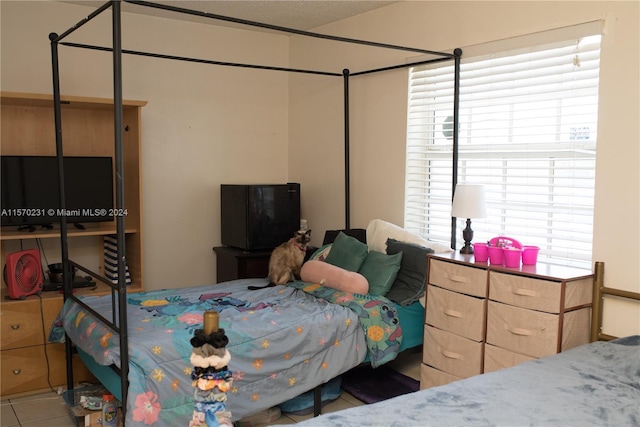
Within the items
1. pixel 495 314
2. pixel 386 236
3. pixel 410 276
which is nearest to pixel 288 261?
pixel 386 236

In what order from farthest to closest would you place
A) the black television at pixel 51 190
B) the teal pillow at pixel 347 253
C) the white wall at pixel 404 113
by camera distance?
the black television at pixel 51 190 < the teal pillow at pixel 347 253 < the white wall at pixel 404 113

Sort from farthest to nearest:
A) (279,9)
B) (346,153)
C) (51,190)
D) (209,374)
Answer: (346,153)
(279,9)
(51,190)
(209,374)

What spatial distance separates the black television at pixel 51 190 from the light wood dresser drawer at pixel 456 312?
243 cm

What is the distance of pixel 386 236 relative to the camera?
4.02 m

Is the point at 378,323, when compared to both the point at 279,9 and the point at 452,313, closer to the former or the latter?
the point at 452,313

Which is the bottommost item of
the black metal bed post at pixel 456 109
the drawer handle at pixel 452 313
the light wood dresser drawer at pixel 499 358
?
the light wood dresser drawer at pixel 499 358

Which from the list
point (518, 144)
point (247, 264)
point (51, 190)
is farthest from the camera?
point (247, 264)

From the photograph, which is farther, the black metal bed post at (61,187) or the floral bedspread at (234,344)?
the black metal bed post at (61,187)

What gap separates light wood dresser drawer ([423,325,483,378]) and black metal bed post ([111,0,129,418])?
1.67 meters

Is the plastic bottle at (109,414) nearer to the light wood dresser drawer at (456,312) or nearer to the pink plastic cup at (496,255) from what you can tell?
the light wood dresser drawer at (456,312)

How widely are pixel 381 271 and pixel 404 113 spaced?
120cm

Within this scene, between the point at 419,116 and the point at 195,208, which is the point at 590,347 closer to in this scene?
the point at 419,116

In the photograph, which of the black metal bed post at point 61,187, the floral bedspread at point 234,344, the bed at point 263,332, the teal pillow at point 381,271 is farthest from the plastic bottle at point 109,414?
the teal pillow at point 381,271

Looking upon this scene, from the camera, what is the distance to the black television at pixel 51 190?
4.01 m
